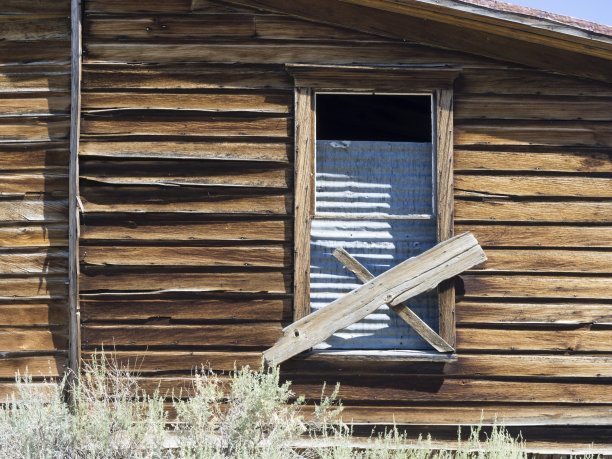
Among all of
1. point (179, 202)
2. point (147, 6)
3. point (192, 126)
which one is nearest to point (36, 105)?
point (147, 6)

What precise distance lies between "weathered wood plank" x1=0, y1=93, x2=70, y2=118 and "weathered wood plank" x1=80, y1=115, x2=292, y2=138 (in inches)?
11.2

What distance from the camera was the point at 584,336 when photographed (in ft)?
18.3

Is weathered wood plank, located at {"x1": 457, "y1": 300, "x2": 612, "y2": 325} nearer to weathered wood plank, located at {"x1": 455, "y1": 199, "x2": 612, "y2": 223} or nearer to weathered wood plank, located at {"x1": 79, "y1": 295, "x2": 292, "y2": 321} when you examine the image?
weathered wood plank, located at {"x1": 455, "y1": 199, "x2": 612, "y2": 223}

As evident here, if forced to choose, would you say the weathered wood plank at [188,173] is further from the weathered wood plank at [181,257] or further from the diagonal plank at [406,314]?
the diagonal plank at [406,314]

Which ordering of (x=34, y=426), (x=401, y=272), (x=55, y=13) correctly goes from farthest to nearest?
(x=55, y=13)
(x=401, y=272)
(x=34, y=426)

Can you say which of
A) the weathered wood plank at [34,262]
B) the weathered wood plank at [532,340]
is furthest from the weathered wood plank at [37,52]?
the weathered wood plank at [532,340]

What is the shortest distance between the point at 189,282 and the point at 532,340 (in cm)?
296

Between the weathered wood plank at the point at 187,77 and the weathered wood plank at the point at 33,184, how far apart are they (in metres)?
0.84

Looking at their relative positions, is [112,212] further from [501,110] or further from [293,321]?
[501,110]

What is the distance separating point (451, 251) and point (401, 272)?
0.45 metres

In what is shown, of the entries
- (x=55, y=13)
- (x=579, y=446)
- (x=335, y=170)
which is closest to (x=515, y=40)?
(x=335, y=170)

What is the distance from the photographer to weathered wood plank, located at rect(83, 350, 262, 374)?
5.51 meters

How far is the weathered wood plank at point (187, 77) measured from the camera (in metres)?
5.64

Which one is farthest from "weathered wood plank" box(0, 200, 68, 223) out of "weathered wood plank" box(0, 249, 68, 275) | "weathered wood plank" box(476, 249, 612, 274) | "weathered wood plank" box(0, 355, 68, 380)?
"weathered wood plank" box(476, 249, 612, 274)
